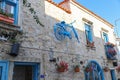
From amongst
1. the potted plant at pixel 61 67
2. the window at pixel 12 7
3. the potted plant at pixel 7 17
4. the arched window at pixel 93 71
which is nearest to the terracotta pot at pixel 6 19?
the potted plant at pixel 7 17

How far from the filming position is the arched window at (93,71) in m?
9.61

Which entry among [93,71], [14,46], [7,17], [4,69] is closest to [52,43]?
[14,46]

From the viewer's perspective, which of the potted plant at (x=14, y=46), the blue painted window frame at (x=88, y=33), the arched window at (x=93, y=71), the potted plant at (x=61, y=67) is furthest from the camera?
the blue painted window frame at (x=88, y=33)

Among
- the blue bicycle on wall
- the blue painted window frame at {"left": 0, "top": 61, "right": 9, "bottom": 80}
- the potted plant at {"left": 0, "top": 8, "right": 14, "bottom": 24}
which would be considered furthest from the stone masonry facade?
the potted plant at {"left": 0, "top": 8, "right": 14, "bottom": 24}

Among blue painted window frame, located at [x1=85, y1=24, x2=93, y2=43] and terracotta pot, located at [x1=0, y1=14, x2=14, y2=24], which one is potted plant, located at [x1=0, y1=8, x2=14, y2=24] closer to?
terracotta pot, located at [x1=0, y1=14, x2=14, y2=24]

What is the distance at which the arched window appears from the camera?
378 inches

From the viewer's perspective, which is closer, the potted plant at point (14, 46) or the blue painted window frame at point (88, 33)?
the potted plant at point (14, 46)

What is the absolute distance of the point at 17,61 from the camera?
5812 mm

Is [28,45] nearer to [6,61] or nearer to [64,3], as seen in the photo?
[6,61]

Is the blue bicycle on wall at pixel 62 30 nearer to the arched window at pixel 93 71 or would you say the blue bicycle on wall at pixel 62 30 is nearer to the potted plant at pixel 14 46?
the arched window at pixel 93 71

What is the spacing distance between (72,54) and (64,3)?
368cm

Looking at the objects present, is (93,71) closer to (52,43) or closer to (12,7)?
(52,43)

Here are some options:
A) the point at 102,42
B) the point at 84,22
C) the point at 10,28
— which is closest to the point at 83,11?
the point at 84,22

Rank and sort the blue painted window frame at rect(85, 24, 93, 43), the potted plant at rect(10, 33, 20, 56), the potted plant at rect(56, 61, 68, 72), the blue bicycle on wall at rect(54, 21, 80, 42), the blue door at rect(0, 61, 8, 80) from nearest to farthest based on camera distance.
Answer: the blue door at rect(0, 61, 8, 80) < the potted plant at rect(10, 33, 20, 56) < the potted plant at rect(56, 61, 68, 72) < the blue bicycle on wall at rect(54, 21, 80, 42) < the blue painted window frame at rect(85, 24, 93, 43)
